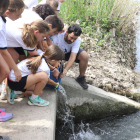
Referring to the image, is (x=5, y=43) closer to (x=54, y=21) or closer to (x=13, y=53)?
(x=13, y=53)

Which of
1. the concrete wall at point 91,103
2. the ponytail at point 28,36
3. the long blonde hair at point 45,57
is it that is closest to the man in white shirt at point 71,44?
the concrete wall at point 91,103

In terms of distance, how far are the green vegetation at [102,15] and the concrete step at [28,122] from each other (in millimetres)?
3178

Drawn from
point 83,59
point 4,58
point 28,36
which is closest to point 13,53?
point 28,36

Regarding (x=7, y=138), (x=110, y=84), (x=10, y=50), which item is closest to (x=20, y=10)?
(x=10, y=50)

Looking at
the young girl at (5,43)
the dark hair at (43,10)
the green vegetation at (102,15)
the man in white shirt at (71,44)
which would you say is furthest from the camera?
the green vegetation at (102,15)

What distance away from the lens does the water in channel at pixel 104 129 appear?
2.99 metres

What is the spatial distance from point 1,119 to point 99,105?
1912 mm

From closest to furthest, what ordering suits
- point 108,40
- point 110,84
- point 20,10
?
point 20,10
point 110,84
point 108,40

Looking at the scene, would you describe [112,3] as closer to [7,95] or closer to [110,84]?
[110,84]

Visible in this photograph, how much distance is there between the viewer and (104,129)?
3.18 meters

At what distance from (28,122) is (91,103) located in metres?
1.57

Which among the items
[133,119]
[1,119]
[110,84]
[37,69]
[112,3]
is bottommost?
[133,119]

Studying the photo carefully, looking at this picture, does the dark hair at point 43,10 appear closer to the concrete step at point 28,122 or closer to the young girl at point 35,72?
the young girl at point 35,72

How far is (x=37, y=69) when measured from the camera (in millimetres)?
2229
